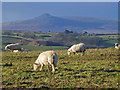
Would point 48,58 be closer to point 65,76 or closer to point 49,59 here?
point 49,59

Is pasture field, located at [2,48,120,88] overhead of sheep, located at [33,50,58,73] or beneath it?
beneath

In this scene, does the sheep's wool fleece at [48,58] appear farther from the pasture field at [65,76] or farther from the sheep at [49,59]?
the pasture field at [65,76]

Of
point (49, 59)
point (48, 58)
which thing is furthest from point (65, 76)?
point (48, 58)

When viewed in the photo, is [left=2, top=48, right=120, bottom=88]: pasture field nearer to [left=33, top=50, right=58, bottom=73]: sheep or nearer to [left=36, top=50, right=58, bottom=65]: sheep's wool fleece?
[left=33, top=50, right=58, bottom=73]: sheep

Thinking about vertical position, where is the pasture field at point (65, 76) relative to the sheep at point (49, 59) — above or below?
below

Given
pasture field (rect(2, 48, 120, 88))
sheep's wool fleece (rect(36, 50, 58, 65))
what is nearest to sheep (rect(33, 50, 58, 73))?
sheep's wool fleece (rect(36, 50, 58, 65))

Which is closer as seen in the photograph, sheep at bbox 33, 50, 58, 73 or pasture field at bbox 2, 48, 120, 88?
pasture field at bbox 2, 48, 120, 88

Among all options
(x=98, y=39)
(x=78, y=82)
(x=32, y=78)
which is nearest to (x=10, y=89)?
(x=32, y=78)

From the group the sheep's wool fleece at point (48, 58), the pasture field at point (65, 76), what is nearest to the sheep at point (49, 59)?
the sheep's wool fleece at point (48, 58)

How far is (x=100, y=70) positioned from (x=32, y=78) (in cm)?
504

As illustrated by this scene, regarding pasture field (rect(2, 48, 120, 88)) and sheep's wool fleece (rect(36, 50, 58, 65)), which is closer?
pasture field (rect(2, 48, 120, 88))

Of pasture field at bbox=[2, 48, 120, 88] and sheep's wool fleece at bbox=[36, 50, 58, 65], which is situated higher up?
sheep's wool fleece at bbox=[36, 50, 58, 65]

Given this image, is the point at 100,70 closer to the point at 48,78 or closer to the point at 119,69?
the point at 119,69

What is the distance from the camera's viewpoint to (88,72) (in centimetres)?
1608
